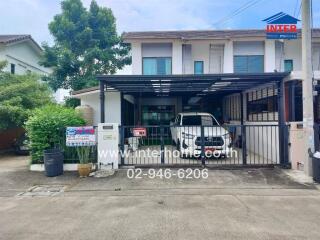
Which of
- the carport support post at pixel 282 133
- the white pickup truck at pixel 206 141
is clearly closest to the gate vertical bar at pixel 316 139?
the carport support post at pixel 282 133

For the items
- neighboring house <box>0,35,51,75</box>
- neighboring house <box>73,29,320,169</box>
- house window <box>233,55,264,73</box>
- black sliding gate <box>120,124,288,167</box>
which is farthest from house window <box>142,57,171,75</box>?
neighboring house <box>0,35,51,75</box>

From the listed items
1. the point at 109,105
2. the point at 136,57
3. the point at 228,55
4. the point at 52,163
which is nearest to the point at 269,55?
the point at 228,55

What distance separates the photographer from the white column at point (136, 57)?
A: 17.4m

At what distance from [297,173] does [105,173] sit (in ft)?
19.9

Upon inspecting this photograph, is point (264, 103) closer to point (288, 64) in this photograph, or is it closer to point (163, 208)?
point (163, 208)

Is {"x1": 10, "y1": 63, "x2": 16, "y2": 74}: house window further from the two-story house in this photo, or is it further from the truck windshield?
the truck windshield

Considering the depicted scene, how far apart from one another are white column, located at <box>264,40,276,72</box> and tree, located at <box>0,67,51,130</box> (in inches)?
555

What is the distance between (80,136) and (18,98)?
6781 millimetres

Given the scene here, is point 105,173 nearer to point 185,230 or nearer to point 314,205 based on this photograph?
point 185,230

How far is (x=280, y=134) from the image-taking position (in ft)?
30.4

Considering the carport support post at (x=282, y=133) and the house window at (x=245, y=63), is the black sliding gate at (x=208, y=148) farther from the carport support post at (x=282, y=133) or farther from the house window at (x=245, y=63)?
the house window at (x=245, y=63)

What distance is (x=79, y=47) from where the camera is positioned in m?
21.2

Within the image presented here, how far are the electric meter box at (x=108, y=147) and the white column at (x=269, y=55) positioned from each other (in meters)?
12.4

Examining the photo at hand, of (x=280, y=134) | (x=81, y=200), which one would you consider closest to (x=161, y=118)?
(x=280, y=134)
